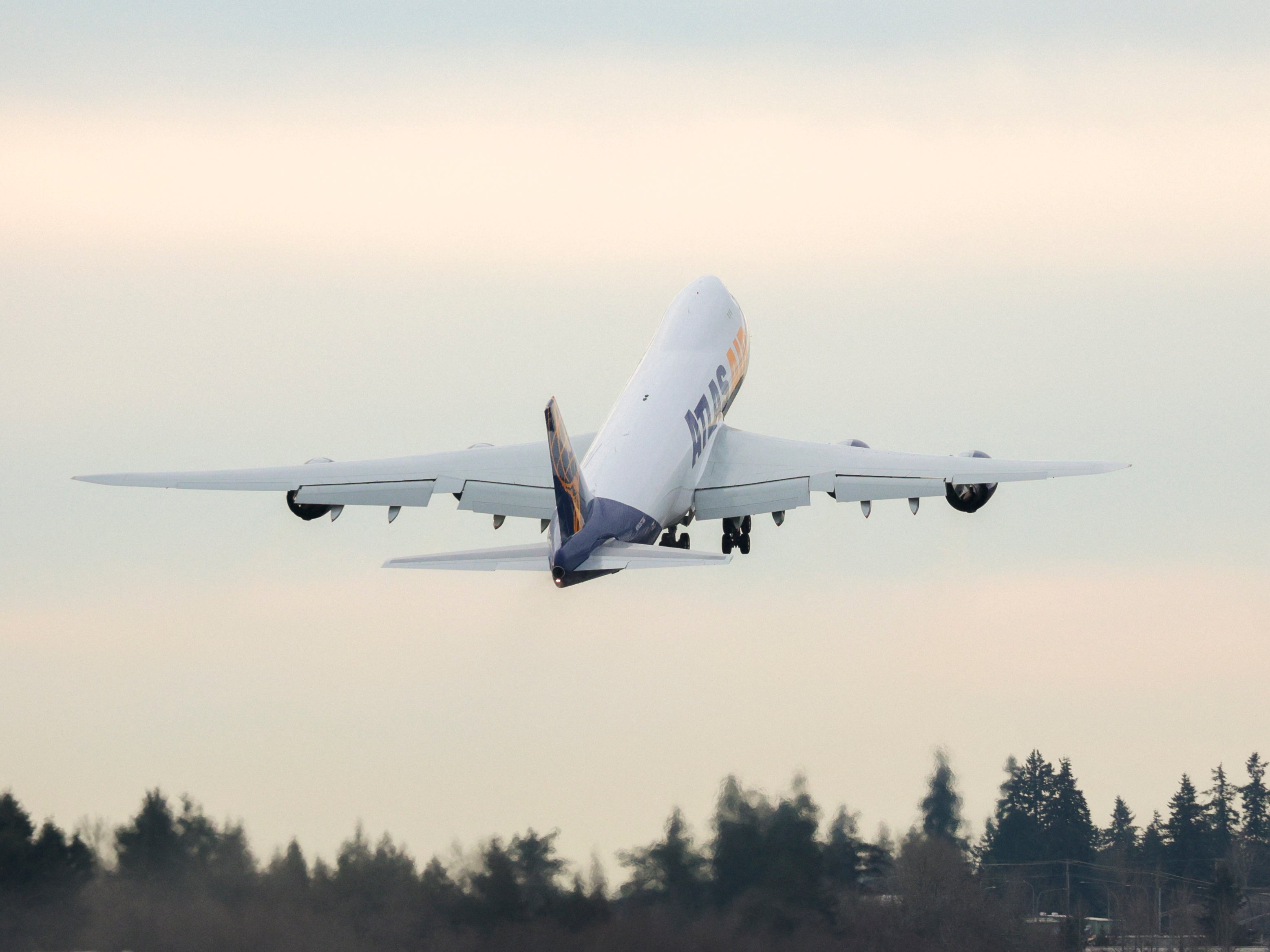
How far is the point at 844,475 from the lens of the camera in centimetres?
6625

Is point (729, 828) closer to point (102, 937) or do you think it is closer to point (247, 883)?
point (247, 883)

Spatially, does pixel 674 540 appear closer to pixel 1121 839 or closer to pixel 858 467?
pixel 858 467

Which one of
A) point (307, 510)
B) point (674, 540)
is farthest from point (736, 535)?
point (307, 510)

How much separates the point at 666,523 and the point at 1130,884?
76.4 ft

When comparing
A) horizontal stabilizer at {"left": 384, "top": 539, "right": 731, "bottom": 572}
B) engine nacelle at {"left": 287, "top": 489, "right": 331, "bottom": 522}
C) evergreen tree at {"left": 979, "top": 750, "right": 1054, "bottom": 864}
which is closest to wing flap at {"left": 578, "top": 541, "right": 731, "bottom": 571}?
horizontal stabilizer at {"left": 384, "top": 539, "right": 731, "bottom": 572}

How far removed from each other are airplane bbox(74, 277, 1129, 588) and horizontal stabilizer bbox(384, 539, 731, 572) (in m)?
2.45

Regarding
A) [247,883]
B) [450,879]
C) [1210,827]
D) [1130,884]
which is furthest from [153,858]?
[1210,827]

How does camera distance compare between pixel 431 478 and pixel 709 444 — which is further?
pixel 709 444

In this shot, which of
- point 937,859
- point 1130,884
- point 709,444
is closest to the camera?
point 937,859

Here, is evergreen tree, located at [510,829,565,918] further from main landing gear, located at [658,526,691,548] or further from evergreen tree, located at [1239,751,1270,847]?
evergreen tree, located at [1239,751,1270,847]

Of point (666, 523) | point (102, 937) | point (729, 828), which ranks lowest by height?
point (102, 937)

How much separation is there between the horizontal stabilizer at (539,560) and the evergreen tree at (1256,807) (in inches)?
1658

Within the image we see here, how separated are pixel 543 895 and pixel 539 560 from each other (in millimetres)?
7973

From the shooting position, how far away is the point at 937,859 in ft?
208
